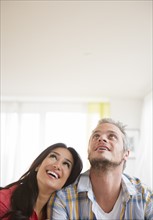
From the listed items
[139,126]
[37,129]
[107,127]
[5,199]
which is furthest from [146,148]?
[5,199]

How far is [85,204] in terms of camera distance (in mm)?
1757

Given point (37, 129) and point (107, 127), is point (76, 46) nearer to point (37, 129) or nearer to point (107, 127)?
point (107, 127)

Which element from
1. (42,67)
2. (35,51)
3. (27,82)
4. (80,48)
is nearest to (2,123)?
(27,82)

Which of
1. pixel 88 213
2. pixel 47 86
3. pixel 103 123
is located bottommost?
pixel 88 213

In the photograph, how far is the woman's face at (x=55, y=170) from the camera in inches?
72.8

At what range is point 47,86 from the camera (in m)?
4.65

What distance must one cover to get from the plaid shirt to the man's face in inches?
8.2

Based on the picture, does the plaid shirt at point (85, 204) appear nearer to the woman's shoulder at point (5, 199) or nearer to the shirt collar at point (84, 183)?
the shirt collar at point (84, 183)

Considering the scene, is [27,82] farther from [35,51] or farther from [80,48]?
[80,48]

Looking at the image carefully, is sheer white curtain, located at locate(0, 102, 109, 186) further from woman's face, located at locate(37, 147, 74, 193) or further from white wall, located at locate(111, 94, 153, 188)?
woman's face, located at locate(37, 147, 74, 193)

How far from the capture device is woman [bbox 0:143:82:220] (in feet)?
5.72

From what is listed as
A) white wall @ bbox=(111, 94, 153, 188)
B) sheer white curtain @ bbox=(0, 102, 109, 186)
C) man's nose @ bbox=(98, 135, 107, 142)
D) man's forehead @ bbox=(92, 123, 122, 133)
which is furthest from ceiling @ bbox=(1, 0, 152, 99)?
man's nose @ bbox=(98, 135, 107, 142)

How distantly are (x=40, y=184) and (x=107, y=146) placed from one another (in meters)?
0.56

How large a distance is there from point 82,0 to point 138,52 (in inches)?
49.0
